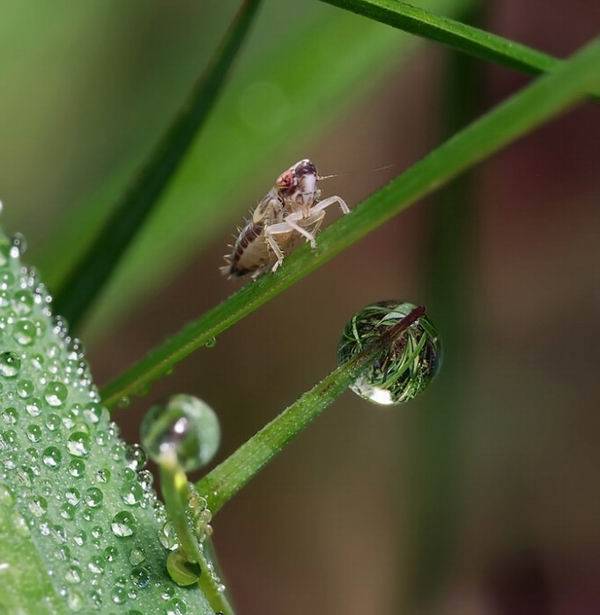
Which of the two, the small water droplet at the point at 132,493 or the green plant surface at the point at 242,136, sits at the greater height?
the green plant surface at the point at 242,136

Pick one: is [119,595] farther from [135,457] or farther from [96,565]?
[135,457]

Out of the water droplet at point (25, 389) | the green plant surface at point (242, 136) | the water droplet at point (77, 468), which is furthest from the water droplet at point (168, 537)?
the green plant surface at point (242, 136)

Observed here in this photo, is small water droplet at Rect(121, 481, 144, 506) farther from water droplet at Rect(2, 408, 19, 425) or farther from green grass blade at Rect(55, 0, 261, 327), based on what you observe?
green grass blade at Rect(55, 0, 261, 327)

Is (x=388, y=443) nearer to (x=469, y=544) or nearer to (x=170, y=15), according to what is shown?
(x=469, y=544)

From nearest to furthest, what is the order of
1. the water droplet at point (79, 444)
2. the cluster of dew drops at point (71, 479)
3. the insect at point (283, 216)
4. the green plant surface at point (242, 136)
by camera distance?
the cluster of dew drops at point (71, 479) → the water droplet at point (79, 444) → the insect at point (283, 216) → the green plant surface at point (242, 136)

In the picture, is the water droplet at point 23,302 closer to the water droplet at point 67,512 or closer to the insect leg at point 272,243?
the water droplet at point 67,512

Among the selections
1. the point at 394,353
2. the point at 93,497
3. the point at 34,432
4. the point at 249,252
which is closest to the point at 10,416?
the point at 34,432

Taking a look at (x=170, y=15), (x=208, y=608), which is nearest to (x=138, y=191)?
(x=208, y=608)
